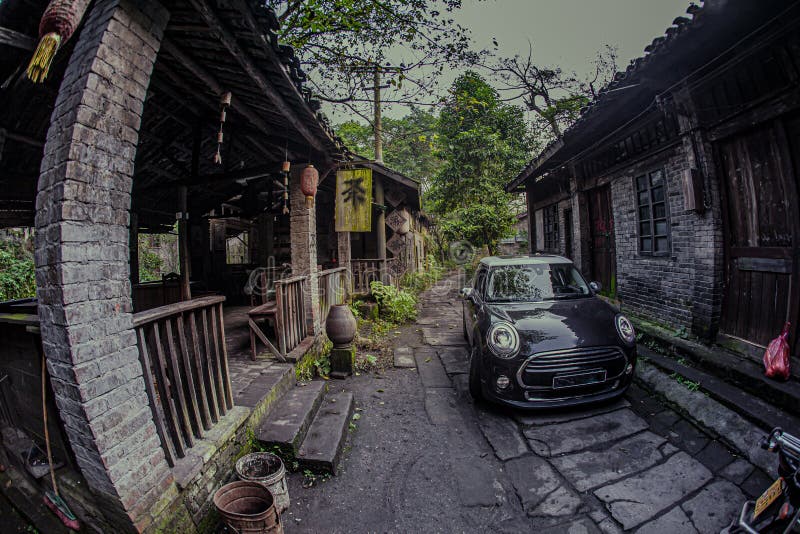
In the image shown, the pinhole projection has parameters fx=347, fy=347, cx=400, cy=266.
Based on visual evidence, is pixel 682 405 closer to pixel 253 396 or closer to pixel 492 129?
pixel 253 396

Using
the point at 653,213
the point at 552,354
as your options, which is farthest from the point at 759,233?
the point at 552,354

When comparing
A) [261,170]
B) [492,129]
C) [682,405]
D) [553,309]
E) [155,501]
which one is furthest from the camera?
[492,129]

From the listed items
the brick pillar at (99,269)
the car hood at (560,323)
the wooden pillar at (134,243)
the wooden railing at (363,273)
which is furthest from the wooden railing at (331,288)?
the wooden pillar at (134,243)

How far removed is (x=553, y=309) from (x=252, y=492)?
3560mm

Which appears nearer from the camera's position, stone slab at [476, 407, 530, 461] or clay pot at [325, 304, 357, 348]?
stone slab at [476, 407, 530, 461]

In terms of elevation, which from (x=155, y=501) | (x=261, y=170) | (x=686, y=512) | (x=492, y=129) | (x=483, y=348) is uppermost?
(x=492, y=129)

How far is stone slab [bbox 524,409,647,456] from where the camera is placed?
10.9 ft

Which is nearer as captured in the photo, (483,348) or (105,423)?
(105,423)

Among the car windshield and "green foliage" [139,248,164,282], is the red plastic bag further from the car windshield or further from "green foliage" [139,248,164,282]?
"green foliage" [139,248,164,282]

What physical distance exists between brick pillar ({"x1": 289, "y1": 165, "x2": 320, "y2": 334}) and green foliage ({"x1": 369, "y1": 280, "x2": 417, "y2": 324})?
2924mm

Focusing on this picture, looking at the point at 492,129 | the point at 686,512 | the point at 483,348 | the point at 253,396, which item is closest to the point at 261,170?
the point at 253,396

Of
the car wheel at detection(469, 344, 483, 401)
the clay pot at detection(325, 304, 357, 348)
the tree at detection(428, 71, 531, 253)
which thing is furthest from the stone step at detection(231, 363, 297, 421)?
the tree at detection(428, 71, 531, 253)

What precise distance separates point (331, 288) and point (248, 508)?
468 centimetres

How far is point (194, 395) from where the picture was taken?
263 cm
